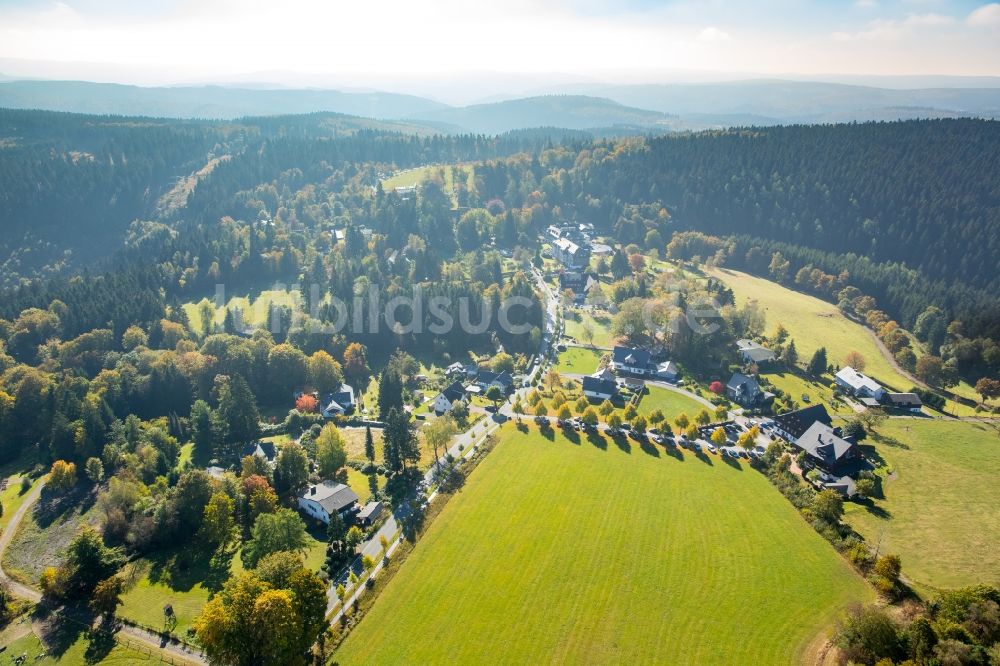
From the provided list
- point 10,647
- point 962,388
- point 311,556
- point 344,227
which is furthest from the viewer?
point 344,227

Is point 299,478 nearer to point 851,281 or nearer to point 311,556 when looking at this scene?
point 311,556

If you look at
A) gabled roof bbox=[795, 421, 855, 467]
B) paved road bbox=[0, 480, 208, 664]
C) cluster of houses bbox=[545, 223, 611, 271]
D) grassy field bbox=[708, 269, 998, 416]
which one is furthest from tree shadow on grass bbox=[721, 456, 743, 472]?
cluster of houses bbox=[545, 223, 611, 271]

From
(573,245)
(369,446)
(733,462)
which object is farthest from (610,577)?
(573,245)

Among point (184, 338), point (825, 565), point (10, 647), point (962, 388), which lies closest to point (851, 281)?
point (962, 388)

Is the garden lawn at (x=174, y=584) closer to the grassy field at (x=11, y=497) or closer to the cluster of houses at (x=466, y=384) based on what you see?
the grassy field at (x=11, y=497)

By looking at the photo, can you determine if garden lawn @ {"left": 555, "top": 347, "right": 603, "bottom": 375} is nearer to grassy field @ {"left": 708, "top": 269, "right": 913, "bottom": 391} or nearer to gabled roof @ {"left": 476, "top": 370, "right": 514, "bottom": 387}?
gabled roof @ {"left": 476, "top": 370, "right": 514, "bottom": 387}

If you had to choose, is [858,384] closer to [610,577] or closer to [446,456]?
[610,577]
